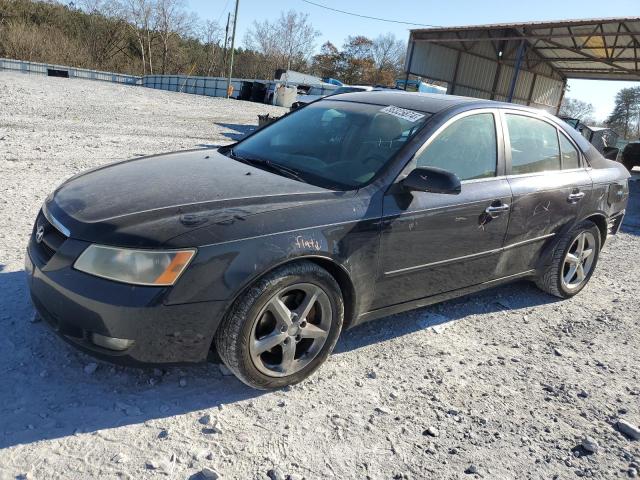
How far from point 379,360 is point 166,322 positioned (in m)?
1.43

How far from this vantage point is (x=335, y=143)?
346 cm

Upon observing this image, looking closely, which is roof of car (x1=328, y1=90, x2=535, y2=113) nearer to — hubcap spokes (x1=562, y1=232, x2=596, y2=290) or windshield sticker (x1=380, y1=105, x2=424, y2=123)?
windshield sticker (x1=380, y1=105, x2=424, y2=123)

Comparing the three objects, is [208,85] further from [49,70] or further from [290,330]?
[290,330]

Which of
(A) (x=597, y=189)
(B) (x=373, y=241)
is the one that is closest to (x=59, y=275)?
(B) (x=373, y=241)

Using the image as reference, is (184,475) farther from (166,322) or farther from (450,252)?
(450,252)


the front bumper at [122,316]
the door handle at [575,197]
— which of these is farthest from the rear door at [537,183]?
the front bumper at [122,316]

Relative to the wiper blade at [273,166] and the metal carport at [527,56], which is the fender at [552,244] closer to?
the wiper blade at [273,166]

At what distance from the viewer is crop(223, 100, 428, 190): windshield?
3158mm

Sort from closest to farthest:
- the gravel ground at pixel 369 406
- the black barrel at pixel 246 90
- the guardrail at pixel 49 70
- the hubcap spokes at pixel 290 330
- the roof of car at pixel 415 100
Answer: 1. the gravel ground at pixel 369 406
2. the hubcap spokes at pixel 290 330
3. the roof of car at pixel 415 100
4. the guardrail at pixel 49 70
5. the black barrel at pixel 246 90

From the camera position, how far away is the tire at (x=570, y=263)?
429 cm

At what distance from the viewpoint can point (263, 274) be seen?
2506mm

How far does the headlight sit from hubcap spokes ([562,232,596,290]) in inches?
134

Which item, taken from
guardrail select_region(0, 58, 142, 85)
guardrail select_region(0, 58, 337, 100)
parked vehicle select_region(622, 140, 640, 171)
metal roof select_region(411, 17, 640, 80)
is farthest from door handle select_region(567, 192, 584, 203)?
guardrail select_region(0, 58, 142, 85)

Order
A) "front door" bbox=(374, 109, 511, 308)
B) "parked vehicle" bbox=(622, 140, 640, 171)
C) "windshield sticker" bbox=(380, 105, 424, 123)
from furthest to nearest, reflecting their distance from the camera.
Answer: "parked vehicle" bbox=(622, 140, 640, 171) < "windshield sticker" bbox=(380, 105, 424, 123) < "front door" bbox=(374, 109, 511, 308)
